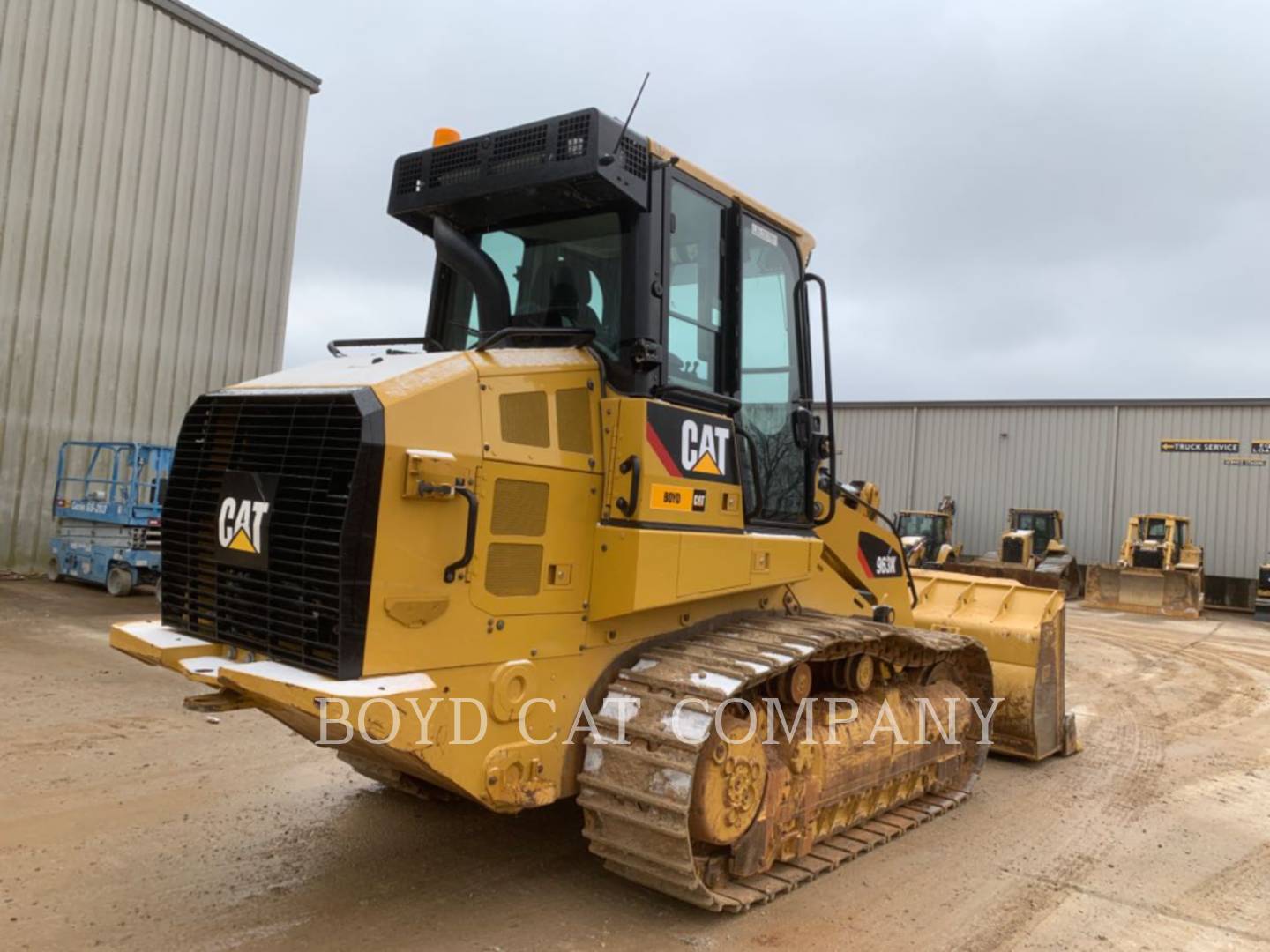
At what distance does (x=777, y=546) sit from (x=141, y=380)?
13188 mm

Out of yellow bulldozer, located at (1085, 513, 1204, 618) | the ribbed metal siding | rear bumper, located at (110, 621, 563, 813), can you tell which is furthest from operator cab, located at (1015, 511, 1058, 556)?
rear bumper, located at (110, 621, 563, 813)

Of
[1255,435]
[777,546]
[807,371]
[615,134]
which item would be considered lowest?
[777,546]

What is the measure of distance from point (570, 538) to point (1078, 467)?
85.2 ft

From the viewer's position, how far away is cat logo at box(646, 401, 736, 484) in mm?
4113

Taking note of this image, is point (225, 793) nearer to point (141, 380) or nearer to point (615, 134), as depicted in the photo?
point (615, 134)

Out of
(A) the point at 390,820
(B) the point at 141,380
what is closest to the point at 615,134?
(A) the point at 390,820

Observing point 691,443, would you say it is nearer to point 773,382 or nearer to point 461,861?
point 773,382

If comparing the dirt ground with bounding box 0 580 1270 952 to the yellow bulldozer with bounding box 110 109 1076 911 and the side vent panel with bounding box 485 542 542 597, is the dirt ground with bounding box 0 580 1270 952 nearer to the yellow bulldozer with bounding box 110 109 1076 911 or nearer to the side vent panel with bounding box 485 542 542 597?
the yellow bulldozer with bounding box 110 109 1076 911

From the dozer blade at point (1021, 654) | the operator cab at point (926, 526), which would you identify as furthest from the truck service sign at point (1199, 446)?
the dozer blade at point (1021, 654)

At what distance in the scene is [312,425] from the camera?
3.52m

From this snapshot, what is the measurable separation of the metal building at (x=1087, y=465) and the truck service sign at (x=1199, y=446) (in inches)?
0.9

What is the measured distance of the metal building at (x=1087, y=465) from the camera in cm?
2462

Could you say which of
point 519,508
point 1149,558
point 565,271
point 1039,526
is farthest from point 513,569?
point 1039,526

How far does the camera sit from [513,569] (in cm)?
380
